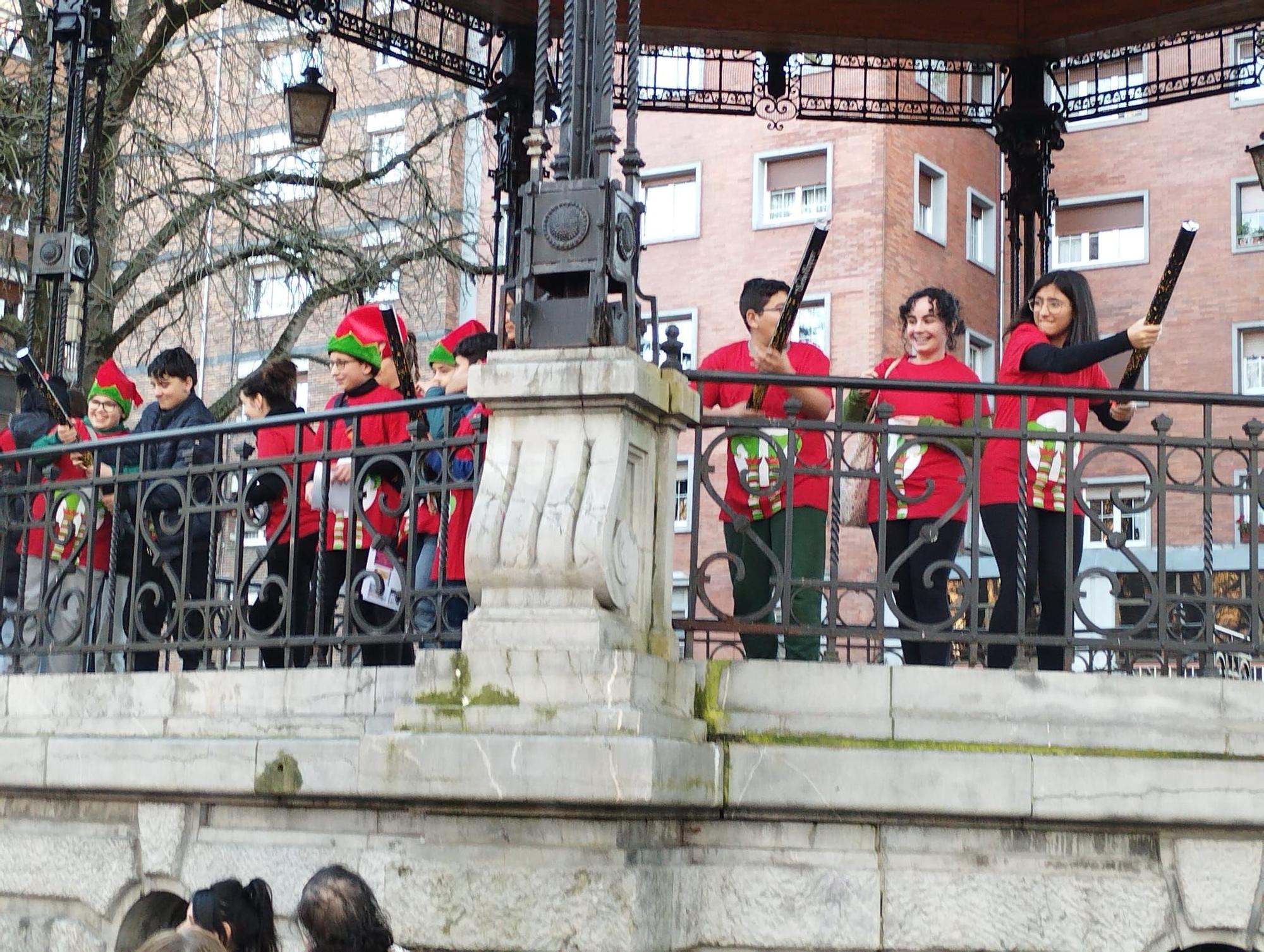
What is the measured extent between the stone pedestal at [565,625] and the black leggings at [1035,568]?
132 cm

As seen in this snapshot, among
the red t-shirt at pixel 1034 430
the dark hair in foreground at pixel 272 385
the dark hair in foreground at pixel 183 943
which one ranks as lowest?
the dark hair in foreground at pixel 183 943

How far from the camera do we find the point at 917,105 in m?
12.3

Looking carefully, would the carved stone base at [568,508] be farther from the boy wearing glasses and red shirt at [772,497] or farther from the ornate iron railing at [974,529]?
the boy wearing glasses and red shirt at [772,497]

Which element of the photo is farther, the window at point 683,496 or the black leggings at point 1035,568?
the window at point 683,496

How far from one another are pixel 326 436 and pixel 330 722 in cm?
112

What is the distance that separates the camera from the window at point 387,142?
20.4 meters

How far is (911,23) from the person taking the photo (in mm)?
11828

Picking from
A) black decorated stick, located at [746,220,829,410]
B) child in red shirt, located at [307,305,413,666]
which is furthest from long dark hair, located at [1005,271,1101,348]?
child in red shirt, located at [307,305,413,666]

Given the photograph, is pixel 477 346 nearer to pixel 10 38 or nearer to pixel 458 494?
pixel 458 494

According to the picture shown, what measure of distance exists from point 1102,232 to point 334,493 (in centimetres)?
2794

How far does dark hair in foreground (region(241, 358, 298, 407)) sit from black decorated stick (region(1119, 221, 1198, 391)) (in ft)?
13.2

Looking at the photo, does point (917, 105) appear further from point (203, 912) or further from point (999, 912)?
point (203, 912)

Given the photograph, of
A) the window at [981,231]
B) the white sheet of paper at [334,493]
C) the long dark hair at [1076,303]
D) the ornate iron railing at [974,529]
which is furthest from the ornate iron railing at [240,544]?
the window at [981,231]

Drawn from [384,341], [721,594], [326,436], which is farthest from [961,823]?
[721,594]
